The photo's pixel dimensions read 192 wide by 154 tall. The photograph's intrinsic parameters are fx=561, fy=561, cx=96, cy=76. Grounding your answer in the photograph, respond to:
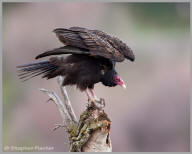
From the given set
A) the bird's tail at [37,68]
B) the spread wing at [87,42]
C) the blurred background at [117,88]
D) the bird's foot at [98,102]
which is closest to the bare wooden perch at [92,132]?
the bird's foot at [98,102]

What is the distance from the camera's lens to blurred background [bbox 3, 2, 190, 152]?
16312 mm

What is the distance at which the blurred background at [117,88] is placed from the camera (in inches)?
642

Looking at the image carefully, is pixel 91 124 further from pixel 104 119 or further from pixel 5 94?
pixel 5 94

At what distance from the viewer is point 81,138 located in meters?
8.13

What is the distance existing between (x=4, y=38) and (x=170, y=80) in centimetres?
586

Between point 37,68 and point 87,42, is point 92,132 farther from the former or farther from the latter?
point 37,68

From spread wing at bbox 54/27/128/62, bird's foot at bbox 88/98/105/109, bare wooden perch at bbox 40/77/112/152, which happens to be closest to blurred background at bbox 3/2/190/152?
bird's foot at bbox 88/98/105/109

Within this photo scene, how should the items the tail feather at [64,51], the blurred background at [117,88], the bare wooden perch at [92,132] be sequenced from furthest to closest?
the blurred background at [117,88], the tail feather at [64,51], the bare wooden perch at [92,132]

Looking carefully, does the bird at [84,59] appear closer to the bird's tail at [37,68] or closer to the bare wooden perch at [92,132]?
the bird's tail at [37,68]

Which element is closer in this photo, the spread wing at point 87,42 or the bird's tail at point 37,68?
the spread wing at point 87,42

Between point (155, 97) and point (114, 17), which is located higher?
point (114, 17)

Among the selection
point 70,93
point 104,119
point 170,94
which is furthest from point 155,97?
point 104,119

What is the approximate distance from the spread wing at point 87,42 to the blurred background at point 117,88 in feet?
22.3

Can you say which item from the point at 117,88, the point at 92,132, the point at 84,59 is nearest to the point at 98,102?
the point at 92,132
